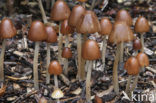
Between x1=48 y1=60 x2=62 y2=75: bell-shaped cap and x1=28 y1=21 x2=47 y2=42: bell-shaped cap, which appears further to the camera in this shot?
x1=48 y1=60 x2=62 y2=75: bell-shaped cap

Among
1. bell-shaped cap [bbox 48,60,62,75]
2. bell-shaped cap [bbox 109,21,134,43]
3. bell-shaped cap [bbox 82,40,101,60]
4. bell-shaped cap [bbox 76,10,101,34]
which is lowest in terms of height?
bell-shaped cap [bbox 48,60,62,75]

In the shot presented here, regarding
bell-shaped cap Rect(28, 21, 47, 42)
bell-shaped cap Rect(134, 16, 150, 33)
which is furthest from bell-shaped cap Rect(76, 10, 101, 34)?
bell-shaped cap Rect(134, 16, 150, 33)

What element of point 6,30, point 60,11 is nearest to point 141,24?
point 60,11

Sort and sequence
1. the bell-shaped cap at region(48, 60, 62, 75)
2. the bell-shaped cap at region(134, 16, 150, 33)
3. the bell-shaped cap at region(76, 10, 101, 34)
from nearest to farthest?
the bell-shaped cap at region(76, 10, 101, 34) < the bell-shaped cap at region(48, 60, 62, 75) < the bell-shaped cap at region(134, 16, 150, 33)

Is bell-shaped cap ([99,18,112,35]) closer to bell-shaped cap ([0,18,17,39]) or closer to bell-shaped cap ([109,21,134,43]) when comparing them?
bell-shaped cap ([109,21,134,43])

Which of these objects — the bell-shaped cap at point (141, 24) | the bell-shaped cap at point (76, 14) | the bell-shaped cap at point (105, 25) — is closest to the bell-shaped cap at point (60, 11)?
the bell-shaped cap at point (76, 14)

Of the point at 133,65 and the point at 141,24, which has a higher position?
the point at 141,24

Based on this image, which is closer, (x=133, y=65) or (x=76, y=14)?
(x=133, y=65)

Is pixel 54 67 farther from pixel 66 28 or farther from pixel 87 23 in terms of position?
pixel 87 23

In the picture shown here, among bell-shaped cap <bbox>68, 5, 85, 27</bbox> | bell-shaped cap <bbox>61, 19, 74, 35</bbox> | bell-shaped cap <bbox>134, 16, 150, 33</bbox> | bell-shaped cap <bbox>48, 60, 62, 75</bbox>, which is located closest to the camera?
bell-shaped cap <bbox>68, 5, 85, 27</bbox>

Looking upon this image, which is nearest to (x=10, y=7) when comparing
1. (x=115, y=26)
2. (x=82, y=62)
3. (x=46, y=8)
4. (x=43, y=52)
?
(x=46, y=8)

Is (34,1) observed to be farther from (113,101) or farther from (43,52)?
(113,101)
